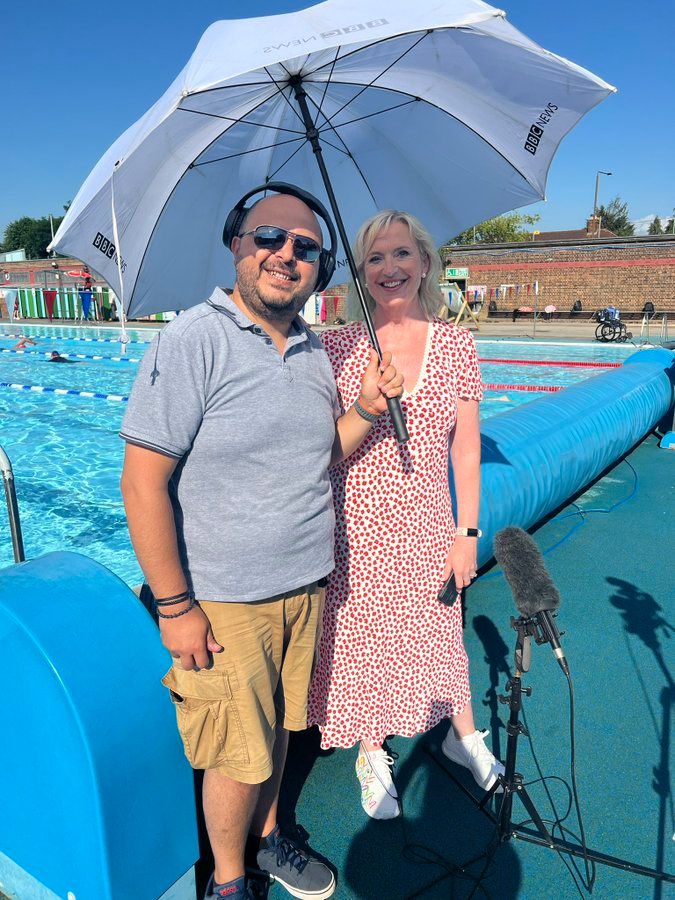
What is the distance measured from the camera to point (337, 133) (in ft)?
8.66

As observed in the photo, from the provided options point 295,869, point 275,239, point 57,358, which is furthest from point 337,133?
point 57,358

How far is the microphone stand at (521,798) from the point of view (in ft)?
5.49

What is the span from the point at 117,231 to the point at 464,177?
5.49 feet

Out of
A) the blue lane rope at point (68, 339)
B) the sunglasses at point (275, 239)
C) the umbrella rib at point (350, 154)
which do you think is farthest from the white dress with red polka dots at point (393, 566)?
the blue lane rope at point (68, 339)

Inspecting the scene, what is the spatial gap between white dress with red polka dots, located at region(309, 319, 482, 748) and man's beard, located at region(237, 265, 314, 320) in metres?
0.45

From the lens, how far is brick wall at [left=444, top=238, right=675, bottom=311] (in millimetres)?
28125

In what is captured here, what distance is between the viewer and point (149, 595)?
2.13m

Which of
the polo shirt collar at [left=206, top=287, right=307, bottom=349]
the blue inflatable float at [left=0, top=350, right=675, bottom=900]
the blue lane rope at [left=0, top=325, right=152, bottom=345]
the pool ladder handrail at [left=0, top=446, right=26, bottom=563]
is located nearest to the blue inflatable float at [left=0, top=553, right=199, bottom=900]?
the blue inflatable float at [left=0, top=350, right=675, bottom=900]

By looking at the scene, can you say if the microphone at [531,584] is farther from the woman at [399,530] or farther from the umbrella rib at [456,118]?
the umbrella rib at [456,118]

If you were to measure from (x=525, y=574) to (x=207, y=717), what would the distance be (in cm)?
93

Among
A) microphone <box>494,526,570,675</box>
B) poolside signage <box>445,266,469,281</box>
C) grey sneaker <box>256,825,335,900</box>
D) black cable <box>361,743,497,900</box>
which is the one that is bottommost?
black cable <box>361,743,497,900</box>

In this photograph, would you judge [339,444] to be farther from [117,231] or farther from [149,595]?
[117,231]

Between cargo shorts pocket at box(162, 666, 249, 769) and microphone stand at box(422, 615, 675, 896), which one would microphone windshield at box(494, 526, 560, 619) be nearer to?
microphone stand at box(422, 615, 675, 896)

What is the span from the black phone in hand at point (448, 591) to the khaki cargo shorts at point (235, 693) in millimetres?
716
